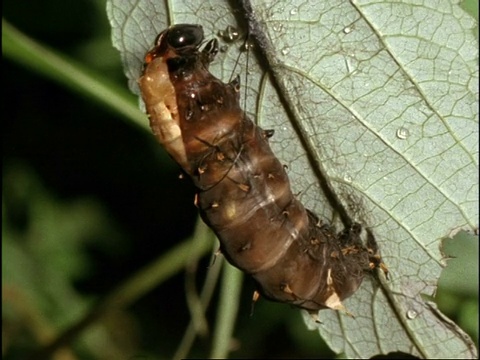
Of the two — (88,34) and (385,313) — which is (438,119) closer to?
(385,313)

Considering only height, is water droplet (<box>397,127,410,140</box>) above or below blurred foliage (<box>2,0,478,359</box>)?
below

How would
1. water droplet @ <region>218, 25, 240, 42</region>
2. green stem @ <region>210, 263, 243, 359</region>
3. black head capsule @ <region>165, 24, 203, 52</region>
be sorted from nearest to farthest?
black head capsule @ <region>165, 24, 203, 52</region> → water droplet @ <region>218, 25, 240, 42</region> → green stem @ <region>210, 263, 243, 359</region>

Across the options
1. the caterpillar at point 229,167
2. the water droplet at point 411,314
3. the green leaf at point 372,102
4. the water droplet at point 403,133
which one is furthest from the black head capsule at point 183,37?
the water droplet at point 411,314

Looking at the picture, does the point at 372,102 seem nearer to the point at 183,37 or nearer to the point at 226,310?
the point at 183,37

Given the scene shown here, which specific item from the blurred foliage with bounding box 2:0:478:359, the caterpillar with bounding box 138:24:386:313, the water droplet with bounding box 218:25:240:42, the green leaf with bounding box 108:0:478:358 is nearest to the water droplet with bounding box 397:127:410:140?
the green leaf with bounding box 108:0:478:358

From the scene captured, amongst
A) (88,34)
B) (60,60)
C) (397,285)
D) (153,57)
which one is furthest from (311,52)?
(88,34)

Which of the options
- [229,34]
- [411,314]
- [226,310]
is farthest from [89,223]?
[229,34]

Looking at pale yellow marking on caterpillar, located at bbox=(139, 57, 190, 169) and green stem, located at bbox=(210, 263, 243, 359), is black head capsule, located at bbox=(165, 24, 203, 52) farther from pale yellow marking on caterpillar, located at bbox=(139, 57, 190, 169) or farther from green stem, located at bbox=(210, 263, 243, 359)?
green stem, located at bbox=(210, 263, 243, 359)
